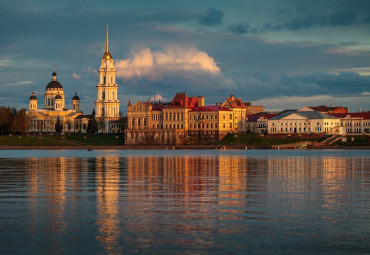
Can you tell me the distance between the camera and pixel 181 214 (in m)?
27.8

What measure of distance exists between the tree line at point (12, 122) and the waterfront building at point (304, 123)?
7138cm

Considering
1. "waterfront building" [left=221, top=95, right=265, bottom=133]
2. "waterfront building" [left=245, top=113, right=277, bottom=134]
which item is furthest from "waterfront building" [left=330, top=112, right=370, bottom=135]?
"waterfront building" [left=221, top=95, right=265, bottom=133]

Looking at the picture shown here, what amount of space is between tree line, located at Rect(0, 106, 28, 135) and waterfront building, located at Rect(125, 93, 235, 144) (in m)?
30.8

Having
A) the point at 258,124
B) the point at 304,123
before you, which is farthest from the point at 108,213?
the point at 258,124

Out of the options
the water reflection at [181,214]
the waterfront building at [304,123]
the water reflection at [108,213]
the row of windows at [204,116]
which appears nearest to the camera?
the water reflection at [181,214]

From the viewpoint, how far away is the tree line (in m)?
185

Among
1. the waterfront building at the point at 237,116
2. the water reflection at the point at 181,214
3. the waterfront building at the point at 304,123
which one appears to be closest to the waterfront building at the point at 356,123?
the waterfront building at the point at 304,123

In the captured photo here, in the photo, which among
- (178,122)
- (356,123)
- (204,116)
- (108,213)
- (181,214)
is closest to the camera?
(181,214)

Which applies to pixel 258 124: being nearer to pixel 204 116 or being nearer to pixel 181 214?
pixel 204 116

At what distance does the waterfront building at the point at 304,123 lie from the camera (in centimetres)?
16675

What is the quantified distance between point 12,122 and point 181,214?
164689 mm

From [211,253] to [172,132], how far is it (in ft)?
516

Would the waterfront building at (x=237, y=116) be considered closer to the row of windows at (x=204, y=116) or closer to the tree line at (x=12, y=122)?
the row of windows at (x=204, y=116)

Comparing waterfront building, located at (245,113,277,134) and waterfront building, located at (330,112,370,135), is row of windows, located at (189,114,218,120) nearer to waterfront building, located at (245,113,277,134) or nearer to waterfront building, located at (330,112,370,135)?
waterfront building, located at (245,113,277,134)
